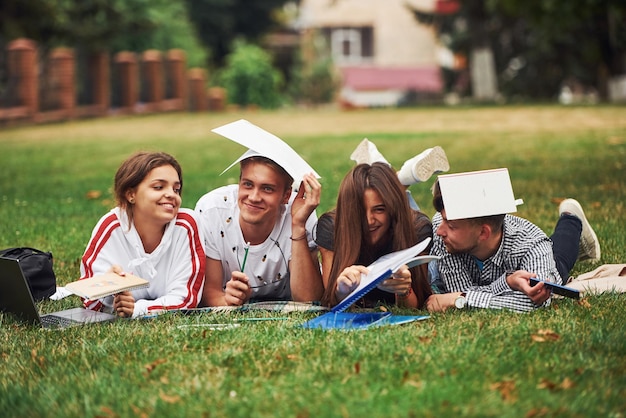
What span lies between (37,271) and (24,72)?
20.1 metres

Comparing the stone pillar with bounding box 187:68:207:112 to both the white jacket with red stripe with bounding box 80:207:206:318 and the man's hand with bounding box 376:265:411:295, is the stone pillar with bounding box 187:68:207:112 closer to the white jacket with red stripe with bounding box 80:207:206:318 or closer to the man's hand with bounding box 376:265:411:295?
the white jacket with red stripe with bounding box 80:207:206:318

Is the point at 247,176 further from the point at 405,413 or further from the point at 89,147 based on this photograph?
the point at 89,147

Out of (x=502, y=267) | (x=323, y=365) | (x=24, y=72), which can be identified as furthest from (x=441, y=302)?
(x=24, y=72)

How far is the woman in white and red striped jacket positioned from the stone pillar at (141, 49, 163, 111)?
2878 centimetres

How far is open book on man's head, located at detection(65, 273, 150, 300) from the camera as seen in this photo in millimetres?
4996

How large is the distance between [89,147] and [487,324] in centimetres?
1369

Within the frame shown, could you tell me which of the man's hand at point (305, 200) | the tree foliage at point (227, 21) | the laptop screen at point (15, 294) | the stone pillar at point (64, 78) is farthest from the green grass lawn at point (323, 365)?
the tree foliage at point (227, 21)

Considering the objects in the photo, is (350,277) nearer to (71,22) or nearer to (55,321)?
(55,321)

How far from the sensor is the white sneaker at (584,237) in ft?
22.2

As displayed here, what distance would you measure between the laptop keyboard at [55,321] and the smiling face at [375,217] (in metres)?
1.51

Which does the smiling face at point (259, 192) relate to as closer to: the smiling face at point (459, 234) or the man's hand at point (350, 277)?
the man's hand at point (350, 277)

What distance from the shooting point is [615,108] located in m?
24.6

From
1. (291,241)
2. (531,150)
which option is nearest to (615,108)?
(531,150)

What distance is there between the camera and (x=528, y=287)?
5270mm
